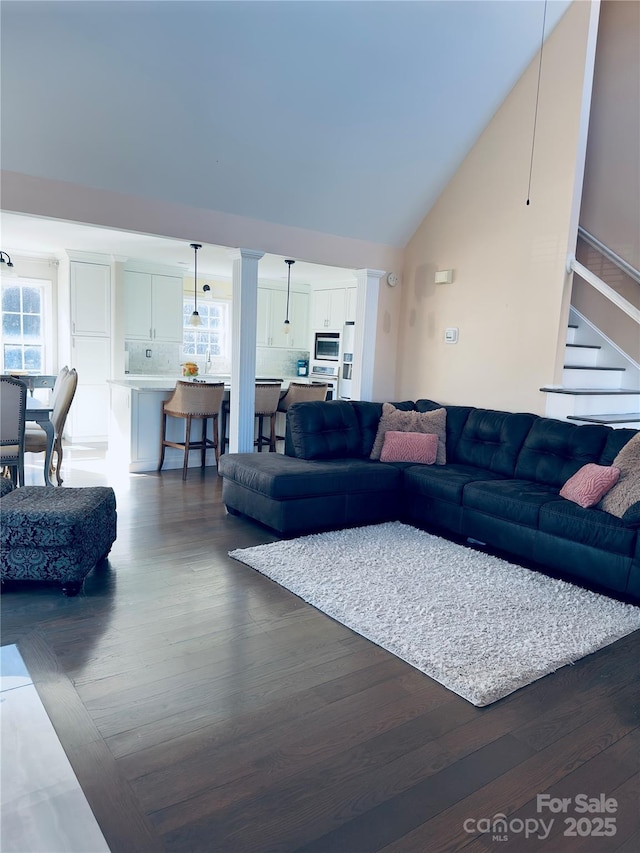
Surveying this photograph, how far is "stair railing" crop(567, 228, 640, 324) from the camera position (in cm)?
420

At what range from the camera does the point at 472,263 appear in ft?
17.5

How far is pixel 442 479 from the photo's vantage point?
4.19 m

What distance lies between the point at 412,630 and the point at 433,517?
61.4 inches

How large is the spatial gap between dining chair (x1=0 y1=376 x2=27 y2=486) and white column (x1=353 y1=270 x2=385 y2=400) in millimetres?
3026

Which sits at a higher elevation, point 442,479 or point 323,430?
point 323,430

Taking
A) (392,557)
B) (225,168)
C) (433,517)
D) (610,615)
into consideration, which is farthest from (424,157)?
(610,615)

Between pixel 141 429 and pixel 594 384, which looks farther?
pixel 141 429

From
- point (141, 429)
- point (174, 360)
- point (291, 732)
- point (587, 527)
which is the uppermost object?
point (174, 360)

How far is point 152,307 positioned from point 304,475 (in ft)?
16.7

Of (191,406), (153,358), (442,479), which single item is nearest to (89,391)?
(153,358)

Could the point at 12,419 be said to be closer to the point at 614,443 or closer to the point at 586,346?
the point at 614,443

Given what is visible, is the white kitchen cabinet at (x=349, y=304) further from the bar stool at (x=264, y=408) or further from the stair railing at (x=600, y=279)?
the stair railing at (x=600, y=279)

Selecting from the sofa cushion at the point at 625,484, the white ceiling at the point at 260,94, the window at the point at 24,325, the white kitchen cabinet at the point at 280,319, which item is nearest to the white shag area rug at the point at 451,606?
the sofa cushion at the point at 625,484

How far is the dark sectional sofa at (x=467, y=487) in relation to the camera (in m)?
3.35
